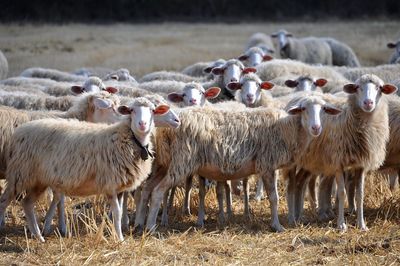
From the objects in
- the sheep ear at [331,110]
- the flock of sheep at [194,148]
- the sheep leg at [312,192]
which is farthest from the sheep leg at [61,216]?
the sheep leg at [312,192]

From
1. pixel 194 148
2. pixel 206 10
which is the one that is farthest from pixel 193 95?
pixel 206 10

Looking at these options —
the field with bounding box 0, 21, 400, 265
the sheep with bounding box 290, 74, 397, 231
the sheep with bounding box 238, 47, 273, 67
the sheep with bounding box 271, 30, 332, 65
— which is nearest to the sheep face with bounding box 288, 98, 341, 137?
the sheep with bounding box 290, 74, 397, 231

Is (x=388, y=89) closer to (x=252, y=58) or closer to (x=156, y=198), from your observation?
(x=156, y=198)

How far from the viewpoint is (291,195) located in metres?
9.21

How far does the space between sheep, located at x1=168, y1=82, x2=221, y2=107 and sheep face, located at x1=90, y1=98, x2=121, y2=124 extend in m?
0.88

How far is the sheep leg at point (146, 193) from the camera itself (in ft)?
28.8

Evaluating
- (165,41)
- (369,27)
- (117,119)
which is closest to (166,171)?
(117,119)

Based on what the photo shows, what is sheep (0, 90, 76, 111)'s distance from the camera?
35.4ft

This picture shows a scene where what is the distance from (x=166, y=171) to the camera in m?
8.74

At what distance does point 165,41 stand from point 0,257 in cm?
2405

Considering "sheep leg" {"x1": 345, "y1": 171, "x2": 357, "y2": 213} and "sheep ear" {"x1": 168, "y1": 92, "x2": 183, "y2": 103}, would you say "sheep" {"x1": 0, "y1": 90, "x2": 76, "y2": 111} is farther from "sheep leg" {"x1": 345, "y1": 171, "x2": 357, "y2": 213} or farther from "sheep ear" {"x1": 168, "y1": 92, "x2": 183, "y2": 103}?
"sheep leg" {"x1": 345, "y1": 171, "x2": 357, "y2": 213}

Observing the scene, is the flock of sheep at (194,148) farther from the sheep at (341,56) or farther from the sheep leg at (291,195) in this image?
the sheep at (341,56)

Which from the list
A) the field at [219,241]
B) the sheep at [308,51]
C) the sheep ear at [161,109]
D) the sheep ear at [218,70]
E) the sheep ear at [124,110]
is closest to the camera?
the field at [219,241]

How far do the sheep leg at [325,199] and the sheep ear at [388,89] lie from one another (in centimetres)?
123
